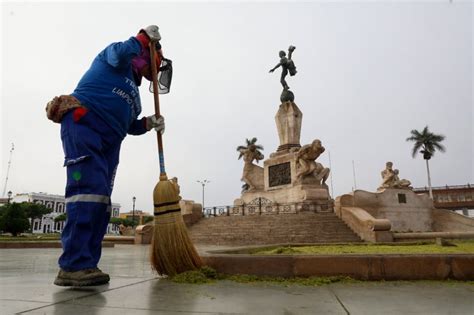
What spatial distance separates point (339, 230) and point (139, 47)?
12.2 metres

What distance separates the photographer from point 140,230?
51.4ft

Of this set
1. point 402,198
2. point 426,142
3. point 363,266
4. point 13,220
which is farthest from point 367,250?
point 426,142

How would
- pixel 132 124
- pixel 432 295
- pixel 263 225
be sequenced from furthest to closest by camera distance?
1. pixel 263 225
2. pixel 132 124
3. pixel 432 295

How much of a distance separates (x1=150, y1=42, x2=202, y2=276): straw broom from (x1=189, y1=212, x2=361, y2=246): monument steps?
9.62m

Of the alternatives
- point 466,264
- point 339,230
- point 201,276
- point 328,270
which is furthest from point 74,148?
point 339,230

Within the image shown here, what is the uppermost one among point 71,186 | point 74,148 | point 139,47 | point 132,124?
point 139,47

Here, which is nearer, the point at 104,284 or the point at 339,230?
the point at 104,284

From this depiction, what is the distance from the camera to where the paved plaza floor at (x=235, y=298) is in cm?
225

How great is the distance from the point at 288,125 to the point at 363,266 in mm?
19751

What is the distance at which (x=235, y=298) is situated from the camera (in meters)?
2.67

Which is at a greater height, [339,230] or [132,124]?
[132,124]

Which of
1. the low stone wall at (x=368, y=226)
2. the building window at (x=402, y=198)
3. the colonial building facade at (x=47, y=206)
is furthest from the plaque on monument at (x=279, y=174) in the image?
the colonial building facade at (x=47, y=206)

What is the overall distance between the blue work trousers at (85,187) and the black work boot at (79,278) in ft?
0.16

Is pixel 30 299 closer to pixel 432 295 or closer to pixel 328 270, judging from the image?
pixel 328 270
